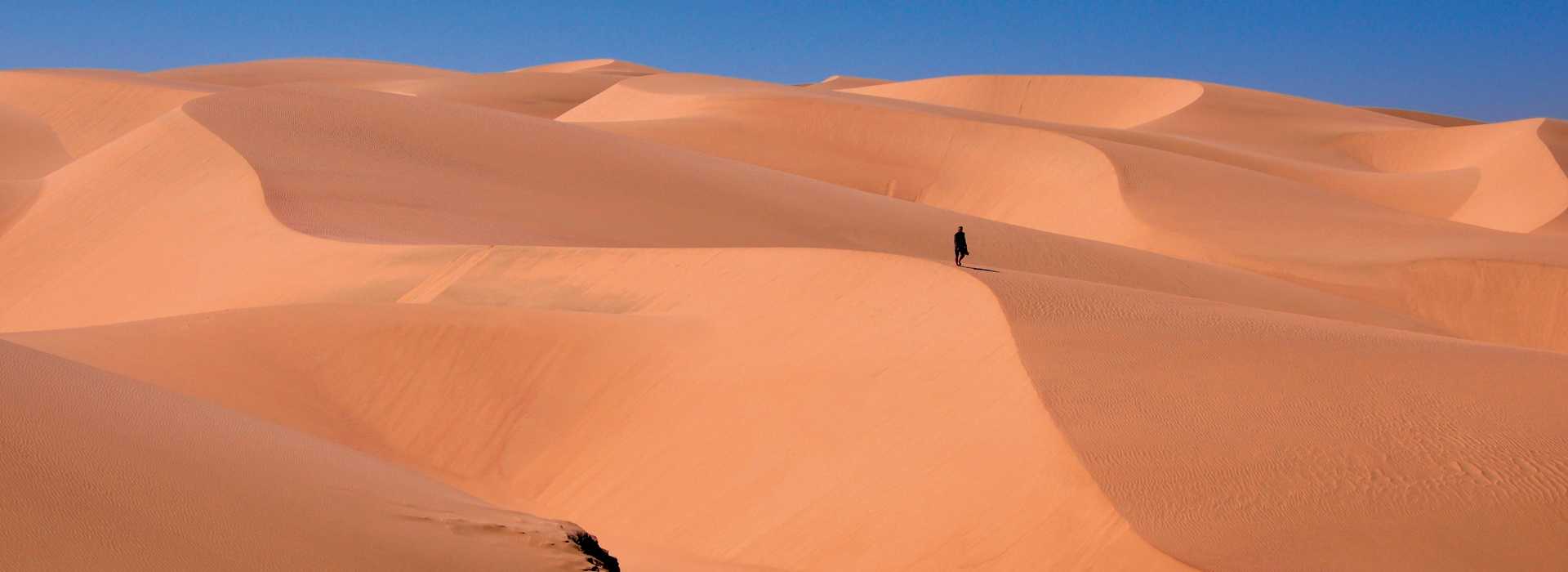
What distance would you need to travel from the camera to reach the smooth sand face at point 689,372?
6.15 meters

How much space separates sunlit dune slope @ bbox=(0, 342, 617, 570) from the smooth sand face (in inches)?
0.8

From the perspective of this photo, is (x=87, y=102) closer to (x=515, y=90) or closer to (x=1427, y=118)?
(x=515, y=90)

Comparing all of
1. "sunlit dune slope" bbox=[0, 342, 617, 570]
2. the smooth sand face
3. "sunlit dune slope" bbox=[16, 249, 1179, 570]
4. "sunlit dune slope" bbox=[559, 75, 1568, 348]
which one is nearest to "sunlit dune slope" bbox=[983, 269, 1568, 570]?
the smooth sand face

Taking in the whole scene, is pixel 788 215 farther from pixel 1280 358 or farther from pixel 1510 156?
pixel 1510 156

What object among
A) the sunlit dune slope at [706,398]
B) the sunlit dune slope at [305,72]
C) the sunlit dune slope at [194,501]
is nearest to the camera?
the sunlit dune slope at [194,501]

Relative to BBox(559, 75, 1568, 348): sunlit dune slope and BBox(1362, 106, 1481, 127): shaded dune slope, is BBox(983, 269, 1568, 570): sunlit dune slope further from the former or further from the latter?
BBox(1362, 106, 1481, 127): shaded dune slope

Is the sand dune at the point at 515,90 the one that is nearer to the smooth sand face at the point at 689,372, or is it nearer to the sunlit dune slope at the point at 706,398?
the smooth sand face at the point at 689,372

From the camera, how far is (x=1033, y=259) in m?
20.4

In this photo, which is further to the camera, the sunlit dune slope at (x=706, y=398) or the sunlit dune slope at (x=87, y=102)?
the sunlit dune slope at (x=87, y=102)

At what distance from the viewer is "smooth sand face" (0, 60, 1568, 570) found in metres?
6.15

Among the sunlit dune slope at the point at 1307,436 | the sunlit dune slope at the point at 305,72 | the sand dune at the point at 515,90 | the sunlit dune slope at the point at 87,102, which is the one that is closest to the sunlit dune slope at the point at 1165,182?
the sand dune at the point at 515,90

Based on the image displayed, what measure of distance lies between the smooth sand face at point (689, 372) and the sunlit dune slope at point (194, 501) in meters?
0.02

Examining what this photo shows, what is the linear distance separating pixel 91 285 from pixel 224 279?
3264mm

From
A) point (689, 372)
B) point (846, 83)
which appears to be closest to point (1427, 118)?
point (846, 83)
